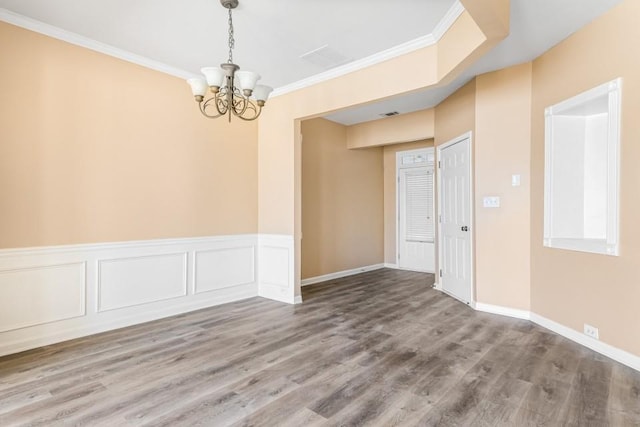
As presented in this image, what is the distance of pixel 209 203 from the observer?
437cm

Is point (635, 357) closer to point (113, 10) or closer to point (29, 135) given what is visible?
point (113, 10)

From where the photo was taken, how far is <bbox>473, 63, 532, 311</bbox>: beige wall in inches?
148

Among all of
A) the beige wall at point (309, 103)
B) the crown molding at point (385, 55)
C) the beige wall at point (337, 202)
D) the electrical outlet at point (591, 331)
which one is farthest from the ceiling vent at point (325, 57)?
the electrical outlet at point (591, 331)

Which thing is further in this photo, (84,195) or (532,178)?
(532,178)

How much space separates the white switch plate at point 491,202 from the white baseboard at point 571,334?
3.92 feet

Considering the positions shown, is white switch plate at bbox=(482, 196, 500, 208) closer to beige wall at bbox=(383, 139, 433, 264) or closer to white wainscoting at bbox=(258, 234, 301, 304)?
white wainscoting at bbox=(258, 234, 301, 304)

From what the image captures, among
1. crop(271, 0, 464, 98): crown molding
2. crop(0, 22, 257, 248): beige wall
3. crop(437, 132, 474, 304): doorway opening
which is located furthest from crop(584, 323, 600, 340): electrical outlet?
crop(0, 22, 257, 248): beige wall

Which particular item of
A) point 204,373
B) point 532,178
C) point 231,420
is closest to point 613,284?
point 532,178

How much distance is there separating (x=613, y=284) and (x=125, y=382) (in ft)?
12.8

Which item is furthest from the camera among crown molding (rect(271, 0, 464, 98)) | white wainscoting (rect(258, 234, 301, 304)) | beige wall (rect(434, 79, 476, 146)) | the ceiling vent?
white wainscoting (rect(258, 234, 301, 304))

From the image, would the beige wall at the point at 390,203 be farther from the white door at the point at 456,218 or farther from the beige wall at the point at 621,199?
the beige wall at the point at 621,199

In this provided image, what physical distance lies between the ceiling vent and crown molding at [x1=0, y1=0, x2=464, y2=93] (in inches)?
5.0

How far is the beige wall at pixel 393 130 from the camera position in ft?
18.2

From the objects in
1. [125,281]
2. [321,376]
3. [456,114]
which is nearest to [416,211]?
[456,114]
